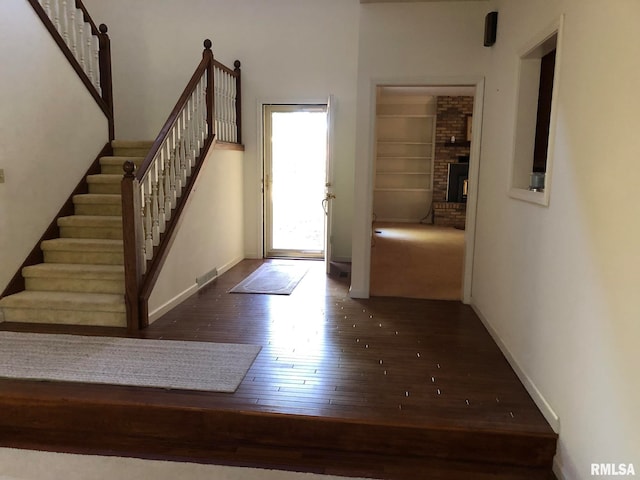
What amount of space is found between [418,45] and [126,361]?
3.49m

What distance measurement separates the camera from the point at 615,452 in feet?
5.66

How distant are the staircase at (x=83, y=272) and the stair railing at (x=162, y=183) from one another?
25 cm

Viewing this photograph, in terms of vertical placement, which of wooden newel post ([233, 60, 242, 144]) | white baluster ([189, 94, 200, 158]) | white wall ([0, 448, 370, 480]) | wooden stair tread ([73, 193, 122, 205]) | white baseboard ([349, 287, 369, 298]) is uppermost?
wooden newel post ([233, 60, 242, 144])

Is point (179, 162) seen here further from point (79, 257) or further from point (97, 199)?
point (79, 257)

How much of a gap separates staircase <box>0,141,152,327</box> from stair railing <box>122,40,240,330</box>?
252mm

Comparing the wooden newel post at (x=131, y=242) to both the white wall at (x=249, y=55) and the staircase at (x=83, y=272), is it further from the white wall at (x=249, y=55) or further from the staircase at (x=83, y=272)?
the white wall at (x=249, y=55)

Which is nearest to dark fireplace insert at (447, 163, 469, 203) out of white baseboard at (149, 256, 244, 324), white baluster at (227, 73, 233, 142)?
white baluster at (227, 73, 233, 142)

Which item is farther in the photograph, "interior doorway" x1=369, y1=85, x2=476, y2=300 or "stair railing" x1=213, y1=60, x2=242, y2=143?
"interior doorway" x1=369, y1=85, x2=476, y2=300

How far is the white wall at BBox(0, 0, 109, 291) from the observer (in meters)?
3.66

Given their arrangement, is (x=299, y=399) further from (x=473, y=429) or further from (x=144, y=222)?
(x=144, y=222)

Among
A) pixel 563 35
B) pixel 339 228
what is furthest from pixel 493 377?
pixel 339 228

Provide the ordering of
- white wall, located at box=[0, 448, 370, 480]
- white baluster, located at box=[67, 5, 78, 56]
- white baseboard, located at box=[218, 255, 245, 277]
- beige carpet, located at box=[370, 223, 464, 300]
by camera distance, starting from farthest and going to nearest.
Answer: white baseboard, located at box=[218, 255, 245, 277] → beige carpet, located at box=[370, 223, 464, 300] → white baluster, located at box=[67, 5, 78, 56] → white wall, located at box=[0, 448, 370, 480]

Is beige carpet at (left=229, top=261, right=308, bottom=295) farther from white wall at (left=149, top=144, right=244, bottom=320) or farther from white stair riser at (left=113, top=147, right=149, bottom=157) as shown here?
white stair riser at (left=113, top=147, right=149, bottom=157)

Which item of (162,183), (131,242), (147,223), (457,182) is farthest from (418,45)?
(457,182)
